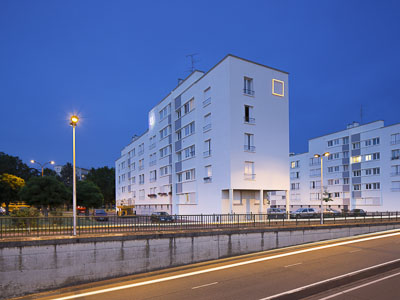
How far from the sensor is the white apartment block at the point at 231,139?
34.5 m

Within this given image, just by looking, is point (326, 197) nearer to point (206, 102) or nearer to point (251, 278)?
point (206, 102)

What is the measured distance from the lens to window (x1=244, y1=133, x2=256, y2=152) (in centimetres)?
3516

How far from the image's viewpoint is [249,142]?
3566 cm

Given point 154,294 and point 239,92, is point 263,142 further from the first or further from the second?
point 154,294

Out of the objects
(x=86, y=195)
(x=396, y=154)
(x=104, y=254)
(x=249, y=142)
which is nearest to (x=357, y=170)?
(x=396, y=154)

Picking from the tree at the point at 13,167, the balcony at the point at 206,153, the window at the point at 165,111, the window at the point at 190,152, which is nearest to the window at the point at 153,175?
the window at the point at 165,111

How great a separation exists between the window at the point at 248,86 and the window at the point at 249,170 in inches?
299

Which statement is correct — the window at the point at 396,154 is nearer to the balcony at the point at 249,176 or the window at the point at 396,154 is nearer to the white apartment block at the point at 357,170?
the white apartment block at the point at 357,170

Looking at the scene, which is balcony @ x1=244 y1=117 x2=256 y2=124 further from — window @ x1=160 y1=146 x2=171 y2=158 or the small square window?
window @ x1=160 y1=146 x2=171 y2=158

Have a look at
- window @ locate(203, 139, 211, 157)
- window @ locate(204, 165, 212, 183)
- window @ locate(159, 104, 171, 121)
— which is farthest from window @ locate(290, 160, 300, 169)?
window @ locate(204, 165, 212, 183)

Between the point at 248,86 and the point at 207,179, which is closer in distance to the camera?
the point at 248,86

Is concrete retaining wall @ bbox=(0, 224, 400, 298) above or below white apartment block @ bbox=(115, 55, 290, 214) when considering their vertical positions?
below

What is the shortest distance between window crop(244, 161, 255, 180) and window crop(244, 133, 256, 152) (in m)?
1.42

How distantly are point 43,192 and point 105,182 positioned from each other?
85.4 m
